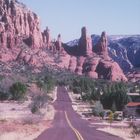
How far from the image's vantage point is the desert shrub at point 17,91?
128 meters

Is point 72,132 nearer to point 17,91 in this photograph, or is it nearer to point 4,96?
point 17,91

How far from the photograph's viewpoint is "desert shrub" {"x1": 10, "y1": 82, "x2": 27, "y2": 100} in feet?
418

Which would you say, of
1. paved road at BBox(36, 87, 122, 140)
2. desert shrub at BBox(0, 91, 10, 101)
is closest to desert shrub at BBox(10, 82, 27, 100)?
desert shrub at BBox(0, 91, 10, 101)

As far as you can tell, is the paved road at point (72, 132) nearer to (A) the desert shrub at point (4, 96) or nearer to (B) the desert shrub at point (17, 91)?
(B) the desert shrub at point (17, 91)

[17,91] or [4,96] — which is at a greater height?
[17,91]

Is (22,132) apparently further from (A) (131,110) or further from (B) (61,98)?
(B) (61,98)

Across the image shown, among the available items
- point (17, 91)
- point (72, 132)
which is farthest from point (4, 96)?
point (72, 132)

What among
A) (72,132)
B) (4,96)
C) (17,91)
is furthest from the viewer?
(4,96)

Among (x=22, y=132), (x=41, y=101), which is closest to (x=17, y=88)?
(x=41, y=101)

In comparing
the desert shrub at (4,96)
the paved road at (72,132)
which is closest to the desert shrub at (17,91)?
the desert shrub at (4,96)

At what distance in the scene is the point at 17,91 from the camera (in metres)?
128

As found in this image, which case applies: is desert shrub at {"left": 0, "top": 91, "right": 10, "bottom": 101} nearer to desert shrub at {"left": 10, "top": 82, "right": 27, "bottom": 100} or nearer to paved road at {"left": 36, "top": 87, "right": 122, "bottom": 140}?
desert shrub at {"left": 10, "top": 82, "right": 27, "bottom": 100}

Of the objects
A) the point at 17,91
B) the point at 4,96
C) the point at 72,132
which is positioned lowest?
the point at 72,132

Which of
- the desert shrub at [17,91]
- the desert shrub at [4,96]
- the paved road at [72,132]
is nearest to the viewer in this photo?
the paved road at [72,132]
